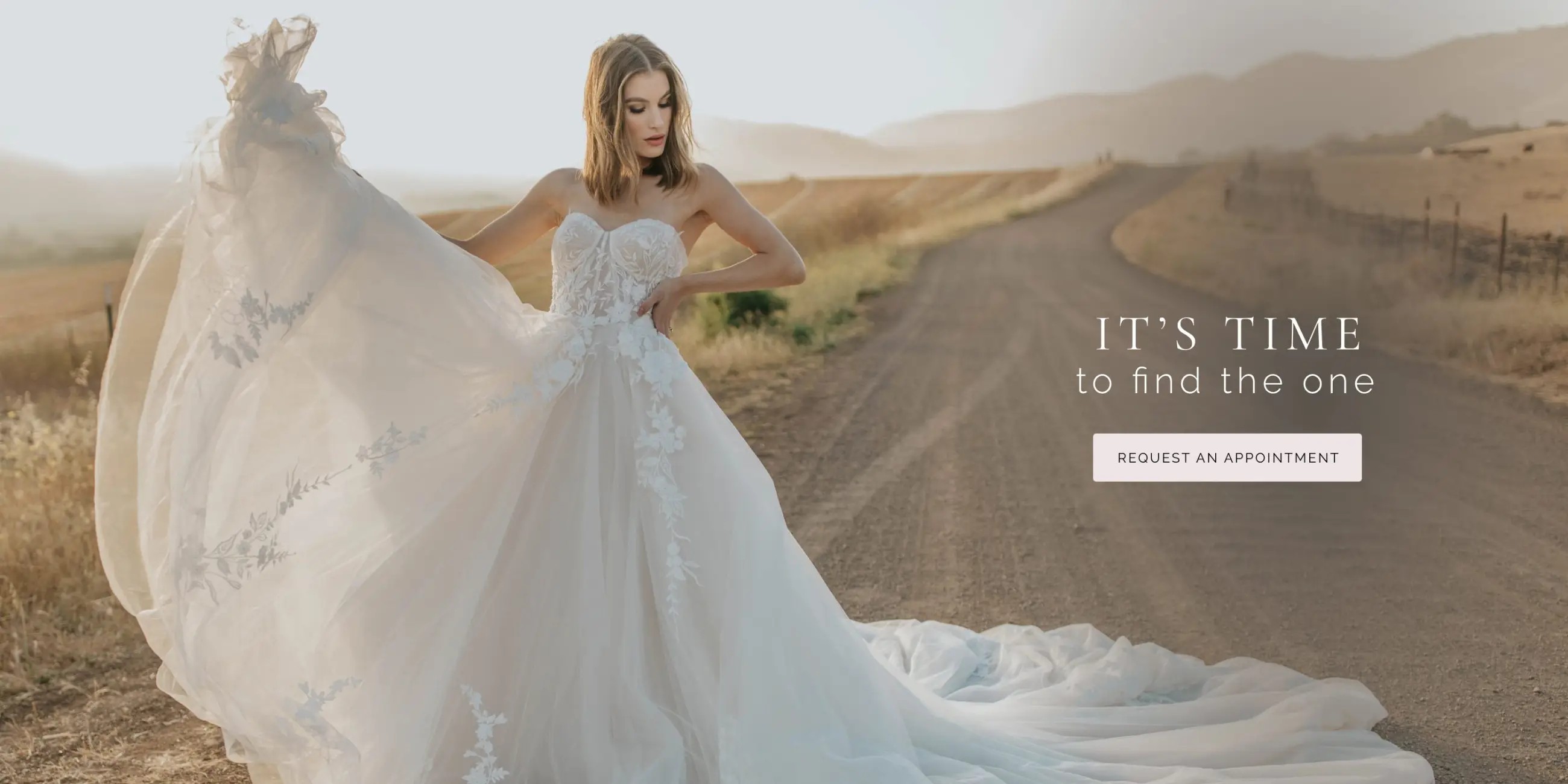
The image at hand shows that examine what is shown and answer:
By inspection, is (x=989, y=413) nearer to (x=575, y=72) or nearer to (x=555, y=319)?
(x=575, y=72)

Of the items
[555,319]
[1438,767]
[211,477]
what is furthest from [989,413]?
[211,477]

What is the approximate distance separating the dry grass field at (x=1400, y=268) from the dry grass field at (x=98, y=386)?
0.80 meters

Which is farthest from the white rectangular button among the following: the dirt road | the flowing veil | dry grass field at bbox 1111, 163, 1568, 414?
the flowing veil

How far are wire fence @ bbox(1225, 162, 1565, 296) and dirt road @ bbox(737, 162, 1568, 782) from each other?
45cm

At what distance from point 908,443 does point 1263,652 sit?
2.35 metres

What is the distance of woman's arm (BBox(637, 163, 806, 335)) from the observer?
2.49 m

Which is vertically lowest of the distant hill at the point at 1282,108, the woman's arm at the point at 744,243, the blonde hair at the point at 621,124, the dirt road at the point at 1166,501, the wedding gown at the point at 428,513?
the dirt road at the point at 1166,501

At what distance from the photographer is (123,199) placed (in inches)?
205

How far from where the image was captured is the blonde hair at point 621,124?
239 cm

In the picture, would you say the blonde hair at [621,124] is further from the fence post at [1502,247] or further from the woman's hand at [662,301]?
the fence post at [1502,247]

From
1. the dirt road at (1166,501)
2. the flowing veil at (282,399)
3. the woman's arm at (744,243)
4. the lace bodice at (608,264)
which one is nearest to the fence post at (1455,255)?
the dirt road at (1166,501)

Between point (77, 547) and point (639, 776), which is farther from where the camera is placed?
point (77, 547)

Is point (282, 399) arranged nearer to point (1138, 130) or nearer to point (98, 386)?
point (98, 386)

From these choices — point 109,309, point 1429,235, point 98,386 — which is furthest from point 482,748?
point 1429,235
